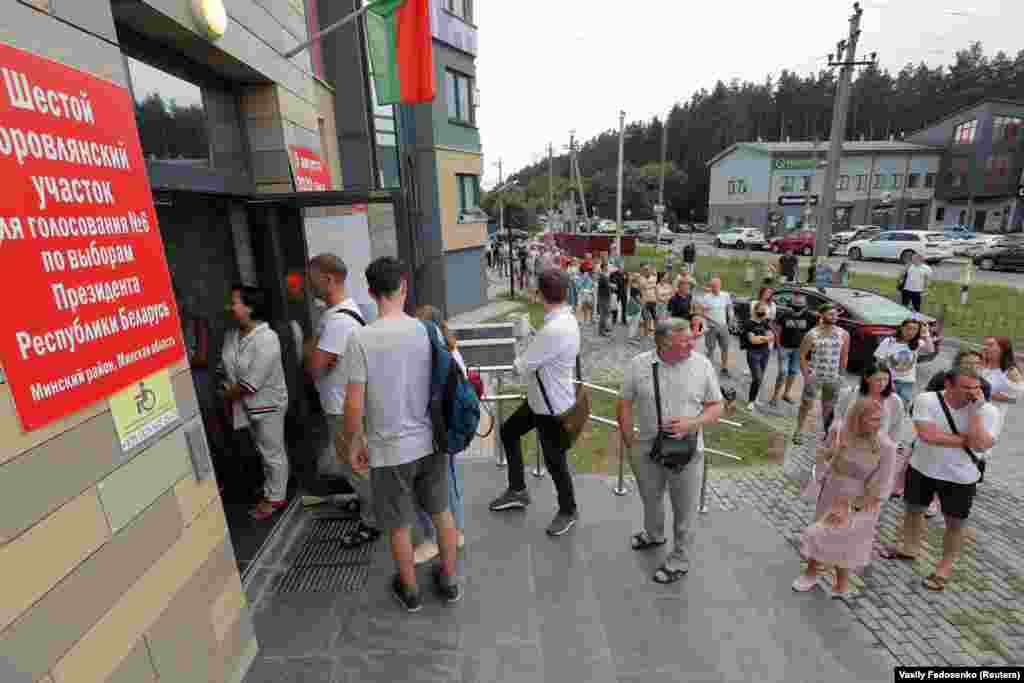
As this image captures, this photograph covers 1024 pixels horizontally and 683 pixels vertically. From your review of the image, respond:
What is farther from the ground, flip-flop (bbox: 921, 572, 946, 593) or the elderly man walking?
the elderly man walking

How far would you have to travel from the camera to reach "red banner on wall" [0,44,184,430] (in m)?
1.59

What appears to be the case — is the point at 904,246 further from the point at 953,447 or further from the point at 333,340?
the point at 333,340

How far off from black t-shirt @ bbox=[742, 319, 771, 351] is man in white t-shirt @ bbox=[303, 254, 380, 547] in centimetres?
596

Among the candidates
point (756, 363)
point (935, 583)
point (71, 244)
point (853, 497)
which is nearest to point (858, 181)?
point (756, 363)

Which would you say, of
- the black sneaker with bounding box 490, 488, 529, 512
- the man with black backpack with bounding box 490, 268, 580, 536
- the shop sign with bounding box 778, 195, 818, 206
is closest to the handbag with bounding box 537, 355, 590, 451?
the man with black backpack with bounding box 490, 268, 580, 536

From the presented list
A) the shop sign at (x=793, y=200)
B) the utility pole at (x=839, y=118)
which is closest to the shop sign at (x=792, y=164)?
the shop sign at (x=793, y=200)

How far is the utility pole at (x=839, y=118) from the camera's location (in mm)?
13281

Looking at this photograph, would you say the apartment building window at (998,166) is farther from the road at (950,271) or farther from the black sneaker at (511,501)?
the black sneaker at (511,501)

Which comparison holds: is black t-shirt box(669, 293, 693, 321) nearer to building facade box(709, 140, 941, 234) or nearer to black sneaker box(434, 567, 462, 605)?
black sneaker box(434, 567, 462, 605)

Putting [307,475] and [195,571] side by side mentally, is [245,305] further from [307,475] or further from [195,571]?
[195,571]

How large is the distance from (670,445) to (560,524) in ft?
4.07

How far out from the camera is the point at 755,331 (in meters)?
7.37

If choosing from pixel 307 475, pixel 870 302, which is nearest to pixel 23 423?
pixel 307 475

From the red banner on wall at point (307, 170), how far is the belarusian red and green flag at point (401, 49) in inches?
54.3
